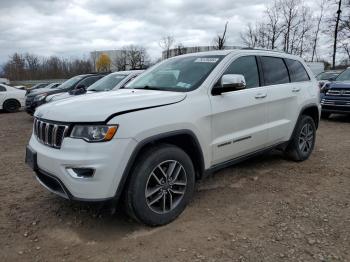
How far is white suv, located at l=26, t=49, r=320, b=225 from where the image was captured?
3031 millimetres

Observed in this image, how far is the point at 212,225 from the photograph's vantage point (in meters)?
3.55

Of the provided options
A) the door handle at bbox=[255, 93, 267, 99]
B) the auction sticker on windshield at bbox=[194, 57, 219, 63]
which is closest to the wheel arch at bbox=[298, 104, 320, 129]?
the door handle at bbox=[255, 93, 267, 99]

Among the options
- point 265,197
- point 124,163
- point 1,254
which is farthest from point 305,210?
point 1,254

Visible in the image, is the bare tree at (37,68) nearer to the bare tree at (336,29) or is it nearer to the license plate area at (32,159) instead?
the bare tree at (336,29)

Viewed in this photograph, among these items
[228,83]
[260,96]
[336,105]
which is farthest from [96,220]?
[336,105]

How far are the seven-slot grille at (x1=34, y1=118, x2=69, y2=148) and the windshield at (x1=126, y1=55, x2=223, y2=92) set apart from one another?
1331 millimetres

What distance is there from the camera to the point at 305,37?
39.9m

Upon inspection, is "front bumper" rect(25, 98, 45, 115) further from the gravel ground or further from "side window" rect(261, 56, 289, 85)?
"side window" rect(261, 56, 289, 85)

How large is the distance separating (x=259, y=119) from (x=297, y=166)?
1.47 m

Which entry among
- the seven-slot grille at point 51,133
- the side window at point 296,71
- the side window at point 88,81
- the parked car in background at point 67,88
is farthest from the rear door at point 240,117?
the side window at point 88,81

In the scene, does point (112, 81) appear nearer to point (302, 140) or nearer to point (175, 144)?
point (302, 140)

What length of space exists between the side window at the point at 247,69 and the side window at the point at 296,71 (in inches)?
40.1

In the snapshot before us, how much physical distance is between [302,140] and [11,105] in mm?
14601

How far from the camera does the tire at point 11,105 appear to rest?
1622 cm
